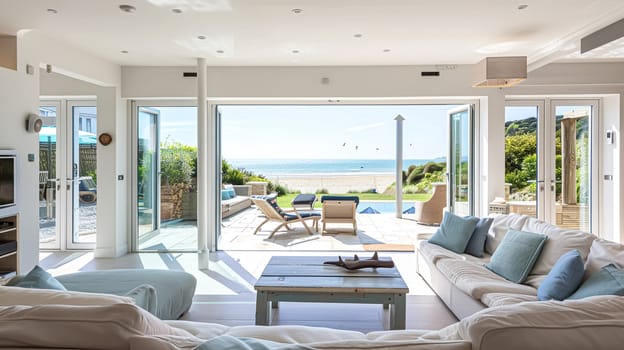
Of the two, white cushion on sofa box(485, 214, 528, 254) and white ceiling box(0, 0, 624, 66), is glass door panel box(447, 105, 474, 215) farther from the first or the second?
white cushion on sofa box(485, 214, 528, 254)

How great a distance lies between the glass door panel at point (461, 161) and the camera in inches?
237

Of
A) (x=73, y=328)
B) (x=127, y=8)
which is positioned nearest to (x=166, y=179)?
(x=127, y=8)

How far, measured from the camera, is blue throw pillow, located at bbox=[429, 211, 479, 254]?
13.5 ft

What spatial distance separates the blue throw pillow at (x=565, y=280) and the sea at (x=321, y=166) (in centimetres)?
2191

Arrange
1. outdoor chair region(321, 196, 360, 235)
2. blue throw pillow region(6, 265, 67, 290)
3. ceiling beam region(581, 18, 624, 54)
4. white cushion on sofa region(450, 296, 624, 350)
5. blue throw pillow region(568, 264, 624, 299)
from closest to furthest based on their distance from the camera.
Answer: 1. white cushion on sofa region(450, 296, 624, 350)
2. blue throw pillow region(6, 265, 67, 290)
3. blue throw pillow region(568, 264, 624, 299)
4. ceiling beam region(581, 18, 624, 54)
5. outdoor chair region(321, 196, 360, 235)

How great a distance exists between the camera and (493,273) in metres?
3.38

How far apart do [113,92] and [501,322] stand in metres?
5.82

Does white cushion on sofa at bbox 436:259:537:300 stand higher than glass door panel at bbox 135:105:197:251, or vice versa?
glass door panel at bbox 135:105:197:251

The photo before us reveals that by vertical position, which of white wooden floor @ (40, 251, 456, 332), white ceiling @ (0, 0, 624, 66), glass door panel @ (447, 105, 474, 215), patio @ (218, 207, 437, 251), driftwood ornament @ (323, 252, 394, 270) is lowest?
white wooden floor @ (40, 251, 456, 332)

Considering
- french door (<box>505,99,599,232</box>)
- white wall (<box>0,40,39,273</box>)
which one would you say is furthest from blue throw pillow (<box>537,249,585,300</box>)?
white wall (<box>0,40,39,273</box>)

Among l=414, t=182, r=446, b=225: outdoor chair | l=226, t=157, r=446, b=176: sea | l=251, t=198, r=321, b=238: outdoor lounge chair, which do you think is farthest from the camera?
l=226, t=157, r=446, b=176: sea

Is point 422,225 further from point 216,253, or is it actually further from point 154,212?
point 154,212

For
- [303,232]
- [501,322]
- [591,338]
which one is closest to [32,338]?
[501,322]

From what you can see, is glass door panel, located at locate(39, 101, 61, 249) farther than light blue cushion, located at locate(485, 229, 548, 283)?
Yes
